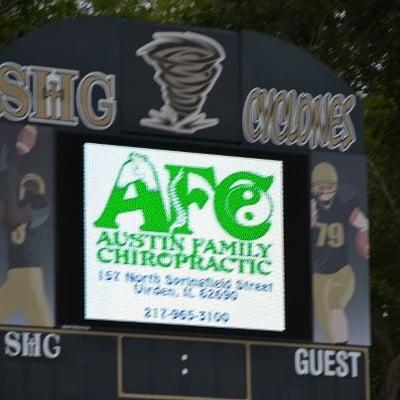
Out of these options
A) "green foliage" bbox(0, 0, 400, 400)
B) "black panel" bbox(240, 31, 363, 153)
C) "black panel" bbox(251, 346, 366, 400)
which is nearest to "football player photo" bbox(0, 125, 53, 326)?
"black panel" bbox(251, 346, 366, 400)

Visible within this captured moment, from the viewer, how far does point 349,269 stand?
1191 centimetres

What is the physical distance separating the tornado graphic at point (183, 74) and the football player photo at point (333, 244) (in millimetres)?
942

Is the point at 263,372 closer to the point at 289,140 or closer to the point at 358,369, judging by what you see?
the point at 358,369

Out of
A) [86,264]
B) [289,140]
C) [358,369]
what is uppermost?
[289,140]

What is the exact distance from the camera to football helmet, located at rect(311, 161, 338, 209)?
11875 mm

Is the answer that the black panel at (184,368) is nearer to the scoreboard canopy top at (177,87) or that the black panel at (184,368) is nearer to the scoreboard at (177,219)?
the scoreboard at (177,219)

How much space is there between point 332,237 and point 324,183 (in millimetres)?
391

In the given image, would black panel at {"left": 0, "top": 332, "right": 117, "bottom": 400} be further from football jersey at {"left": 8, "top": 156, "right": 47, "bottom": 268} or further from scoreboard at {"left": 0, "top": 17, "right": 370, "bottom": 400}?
football jersey at {"left": 8, "top": 156, "right": 47, "bottom": 268}

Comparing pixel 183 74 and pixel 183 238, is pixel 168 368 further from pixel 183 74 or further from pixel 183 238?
pixel 183 74

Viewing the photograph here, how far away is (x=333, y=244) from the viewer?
11.9m

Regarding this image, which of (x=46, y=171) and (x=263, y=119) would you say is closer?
(x=46, y=171)

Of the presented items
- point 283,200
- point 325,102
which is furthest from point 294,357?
point 325,102

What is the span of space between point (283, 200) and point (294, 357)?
109 cm

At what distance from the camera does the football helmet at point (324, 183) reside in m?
11.9
